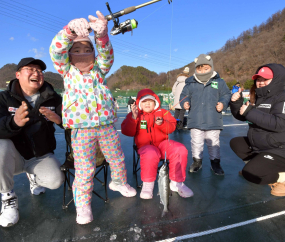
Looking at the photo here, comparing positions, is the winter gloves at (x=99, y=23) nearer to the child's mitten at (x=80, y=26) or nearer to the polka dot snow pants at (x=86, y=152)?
the child's mitten at (x=80, y=26)

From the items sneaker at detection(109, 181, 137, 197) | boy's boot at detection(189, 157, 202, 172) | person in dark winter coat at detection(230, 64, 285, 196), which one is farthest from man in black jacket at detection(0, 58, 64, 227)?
person in dark winter coat at detection(230, 64, 285, 196)

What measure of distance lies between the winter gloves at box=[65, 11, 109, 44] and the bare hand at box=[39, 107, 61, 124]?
0.89 metres

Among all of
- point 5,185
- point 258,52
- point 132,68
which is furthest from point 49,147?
point 132,68

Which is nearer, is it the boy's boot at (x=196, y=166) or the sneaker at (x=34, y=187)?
the sneaker at (x=34, y=187)

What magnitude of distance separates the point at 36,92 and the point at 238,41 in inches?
3252

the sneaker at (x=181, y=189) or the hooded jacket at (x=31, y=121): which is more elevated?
the hooded jacket at (x=31, y=121)

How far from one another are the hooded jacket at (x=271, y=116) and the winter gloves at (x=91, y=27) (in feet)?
6.94

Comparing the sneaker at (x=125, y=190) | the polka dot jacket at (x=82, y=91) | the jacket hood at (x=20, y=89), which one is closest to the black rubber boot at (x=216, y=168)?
the sneaker at (x=125, y=190)

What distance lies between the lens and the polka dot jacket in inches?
74.0

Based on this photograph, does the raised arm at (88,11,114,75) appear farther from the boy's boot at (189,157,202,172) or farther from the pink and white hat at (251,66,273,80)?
the boy's boot at (189,157,202,172)

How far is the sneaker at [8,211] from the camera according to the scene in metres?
1.96

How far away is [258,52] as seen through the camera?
48344mm

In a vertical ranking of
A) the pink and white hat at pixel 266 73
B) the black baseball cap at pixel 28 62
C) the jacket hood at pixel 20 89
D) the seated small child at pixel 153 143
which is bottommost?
the seated small child at pixel 153 143

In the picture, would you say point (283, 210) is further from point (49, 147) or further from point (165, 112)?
point (49, 147)
